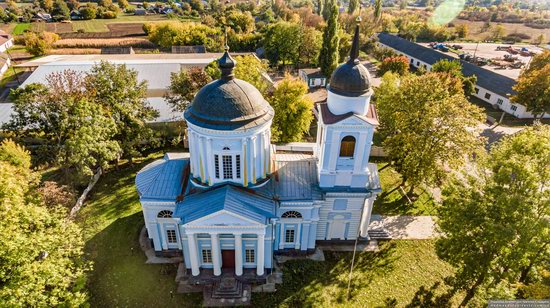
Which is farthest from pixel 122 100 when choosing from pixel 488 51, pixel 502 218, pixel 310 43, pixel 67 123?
pixel 488 51

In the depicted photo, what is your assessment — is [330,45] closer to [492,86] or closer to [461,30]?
[492,86]

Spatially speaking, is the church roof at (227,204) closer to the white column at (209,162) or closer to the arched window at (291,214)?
the white column at (209,162)

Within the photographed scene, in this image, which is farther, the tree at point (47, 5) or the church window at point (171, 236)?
the tree at point (47, 5)

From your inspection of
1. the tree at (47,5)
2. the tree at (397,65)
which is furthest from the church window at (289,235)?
the tree at (47,5)

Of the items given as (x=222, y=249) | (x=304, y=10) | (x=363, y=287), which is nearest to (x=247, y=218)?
(x=222, y=249)

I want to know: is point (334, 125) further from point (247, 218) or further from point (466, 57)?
point (466, 57)

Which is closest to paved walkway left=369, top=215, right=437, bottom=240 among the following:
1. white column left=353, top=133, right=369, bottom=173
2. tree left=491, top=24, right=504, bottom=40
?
white column left=353, top=133, right=369, bottom=173
